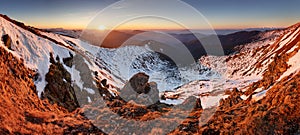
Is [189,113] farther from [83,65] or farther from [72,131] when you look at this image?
[83,65]

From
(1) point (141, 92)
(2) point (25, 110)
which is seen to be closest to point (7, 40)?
(2) point (25, 110)

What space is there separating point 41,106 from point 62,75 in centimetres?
1038

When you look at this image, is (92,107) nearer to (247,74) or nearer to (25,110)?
(25,110)

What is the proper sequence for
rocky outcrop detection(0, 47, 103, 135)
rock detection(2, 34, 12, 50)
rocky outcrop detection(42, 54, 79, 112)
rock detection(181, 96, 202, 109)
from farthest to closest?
rock detection(2, 34, 12, 50), rocky outcrop detection(42, 54, 79, 112), rock detection(181, 96, 202, 109), rocky outcrop detection(0, 47, 103, 135)

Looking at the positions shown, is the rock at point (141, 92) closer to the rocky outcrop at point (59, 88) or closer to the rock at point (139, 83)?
the rock at point (139, 83)

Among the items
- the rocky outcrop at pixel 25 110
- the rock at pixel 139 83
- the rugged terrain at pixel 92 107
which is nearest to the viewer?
the rugged terrain at pixel 92 107

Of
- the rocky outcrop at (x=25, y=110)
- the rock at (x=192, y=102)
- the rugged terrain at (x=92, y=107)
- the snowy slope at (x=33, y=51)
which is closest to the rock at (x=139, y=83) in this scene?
the rugged terrain at (x=92, y=107)

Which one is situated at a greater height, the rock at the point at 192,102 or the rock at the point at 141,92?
the rock at the point at 141,92

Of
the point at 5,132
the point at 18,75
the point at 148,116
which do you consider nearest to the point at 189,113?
the point at 148,116

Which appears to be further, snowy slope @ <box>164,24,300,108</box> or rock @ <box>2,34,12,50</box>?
snowy slope @ <box>164,24,300,108</box>

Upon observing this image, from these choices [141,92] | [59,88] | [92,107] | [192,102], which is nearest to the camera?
[92,107]

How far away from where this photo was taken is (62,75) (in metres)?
36.2

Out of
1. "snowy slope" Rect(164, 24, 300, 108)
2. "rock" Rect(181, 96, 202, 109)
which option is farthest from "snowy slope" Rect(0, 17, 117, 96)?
"snowy slope" Rect(164, 24, 300, 108)

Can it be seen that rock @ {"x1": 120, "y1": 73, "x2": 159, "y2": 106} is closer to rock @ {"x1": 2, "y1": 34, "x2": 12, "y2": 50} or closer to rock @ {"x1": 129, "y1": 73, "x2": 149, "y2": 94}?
rock @ {"x1": 129, "y1": 73, "x2": 149, "y2": 94}
